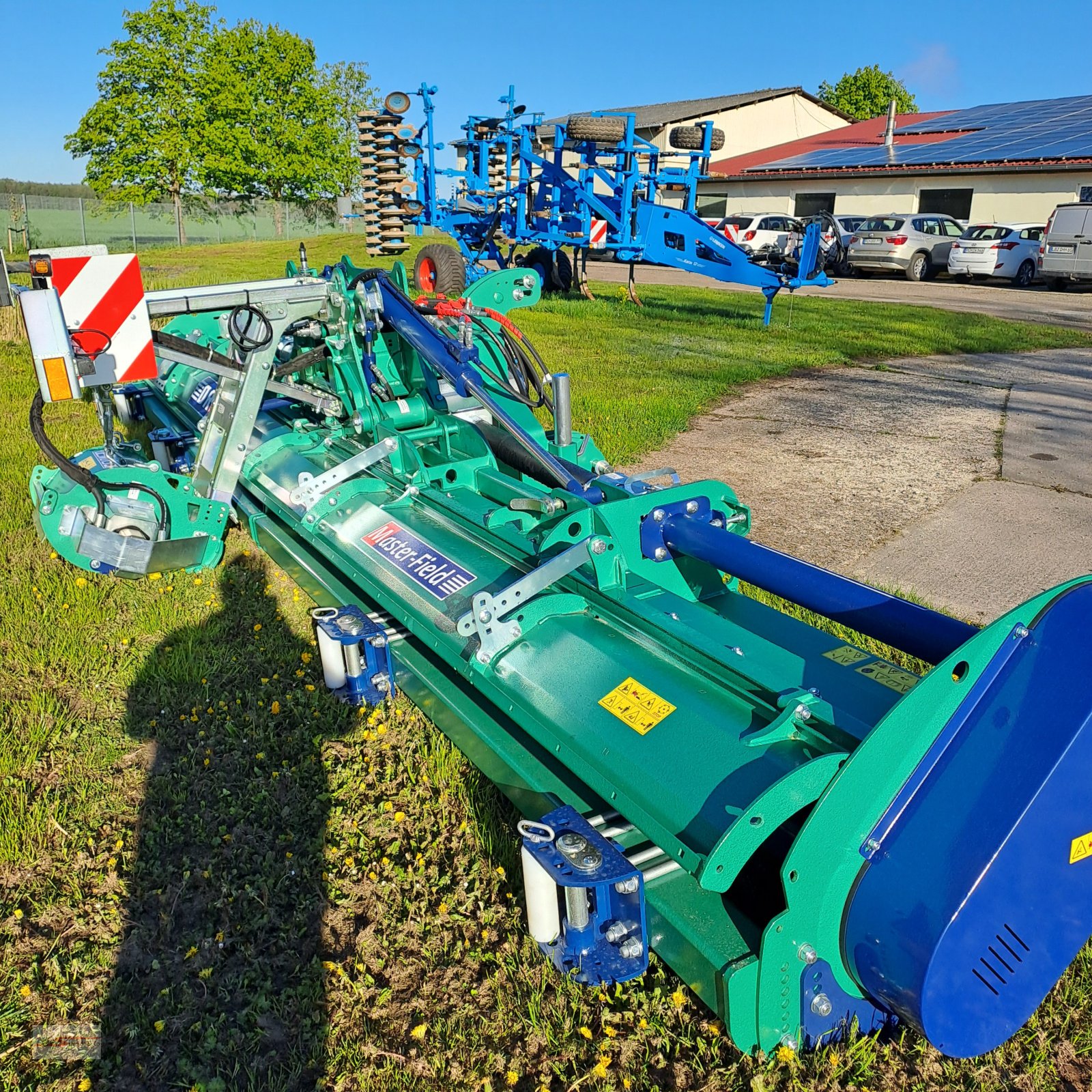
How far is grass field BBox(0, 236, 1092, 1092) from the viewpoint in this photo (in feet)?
7.16

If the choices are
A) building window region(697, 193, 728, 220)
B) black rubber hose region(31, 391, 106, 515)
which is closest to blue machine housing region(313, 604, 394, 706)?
black rubber hose region(31, 391, 106, 515)

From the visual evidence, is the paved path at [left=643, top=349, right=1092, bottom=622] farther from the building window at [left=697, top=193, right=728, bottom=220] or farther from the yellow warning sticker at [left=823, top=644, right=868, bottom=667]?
the building window at [left=697, top=193, right=728, bottom=220]

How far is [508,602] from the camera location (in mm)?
2877

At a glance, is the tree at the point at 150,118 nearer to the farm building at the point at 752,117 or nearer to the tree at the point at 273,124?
the tree at the point at 273,124

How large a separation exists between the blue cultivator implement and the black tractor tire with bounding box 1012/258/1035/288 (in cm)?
870

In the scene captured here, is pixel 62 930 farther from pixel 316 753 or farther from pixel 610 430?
pixel 610 430

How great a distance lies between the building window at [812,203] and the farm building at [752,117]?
394 inches

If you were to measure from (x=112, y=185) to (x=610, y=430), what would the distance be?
35.8 meters

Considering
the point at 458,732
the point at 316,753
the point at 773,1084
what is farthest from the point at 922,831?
the point at 316,753

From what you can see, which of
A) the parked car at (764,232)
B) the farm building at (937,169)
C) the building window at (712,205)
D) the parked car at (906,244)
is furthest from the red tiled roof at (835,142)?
the parked car at (906,244)

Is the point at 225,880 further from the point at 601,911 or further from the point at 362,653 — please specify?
the point at 601,911

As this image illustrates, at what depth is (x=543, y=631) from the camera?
113 inches

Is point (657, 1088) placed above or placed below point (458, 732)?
below

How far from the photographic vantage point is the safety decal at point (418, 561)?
328 cm
